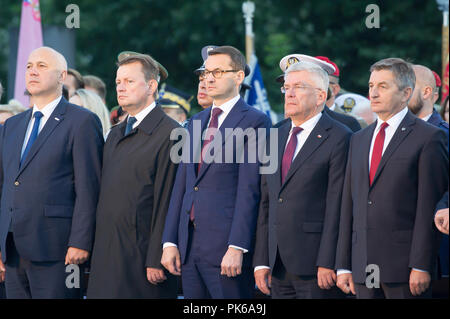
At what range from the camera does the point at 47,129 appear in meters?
6.65

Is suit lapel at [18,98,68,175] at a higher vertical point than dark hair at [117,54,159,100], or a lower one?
lower

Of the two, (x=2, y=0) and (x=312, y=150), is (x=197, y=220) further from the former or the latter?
(x=2, y=0)

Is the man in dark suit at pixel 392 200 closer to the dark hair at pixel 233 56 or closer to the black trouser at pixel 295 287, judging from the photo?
the black trouser at pixel 295 287

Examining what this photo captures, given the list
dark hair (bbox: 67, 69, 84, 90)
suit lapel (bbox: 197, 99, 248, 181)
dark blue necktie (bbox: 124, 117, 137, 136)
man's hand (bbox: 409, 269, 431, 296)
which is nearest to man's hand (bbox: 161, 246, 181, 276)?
suit lapel (bbox: 197, 99, 248, 181)

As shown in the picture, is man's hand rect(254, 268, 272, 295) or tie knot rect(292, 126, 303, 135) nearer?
man's hand rect(254, 268, 272, 295)

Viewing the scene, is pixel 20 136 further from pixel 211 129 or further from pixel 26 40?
pixel 26 40

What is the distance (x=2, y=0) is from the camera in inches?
1057

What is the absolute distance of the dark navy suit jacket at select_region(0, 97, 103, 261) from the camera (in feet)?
21.0

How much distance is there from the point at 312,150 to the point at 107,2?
19.7 meters

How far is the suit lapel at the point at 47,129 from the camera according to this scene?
653cm

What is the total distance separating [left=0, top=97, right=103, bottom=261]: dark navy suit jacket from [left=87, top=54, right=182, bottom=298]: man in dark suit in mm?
120

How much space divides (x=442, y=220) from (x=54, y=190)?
2.70 meters

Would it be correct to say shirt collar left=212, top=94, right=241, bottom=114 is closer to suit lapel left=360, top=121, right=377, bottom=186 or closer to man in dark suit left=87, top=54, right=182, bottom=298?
man in dark suit left=87, top=54, right=182, bottom=298

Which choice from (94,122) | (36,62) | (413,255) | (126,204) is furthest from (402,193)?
(36,62)
